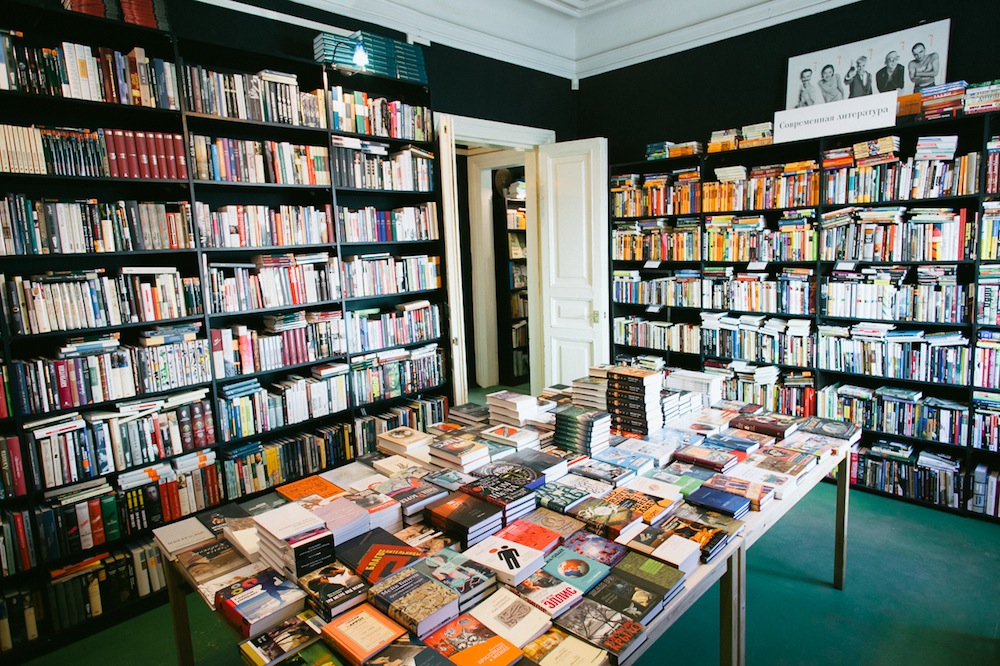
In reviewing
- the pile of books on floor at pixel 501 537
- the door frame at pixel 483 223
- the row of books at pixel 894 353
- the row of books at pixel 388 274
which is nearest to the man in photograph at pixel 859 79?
the row of books at pixel 894 353

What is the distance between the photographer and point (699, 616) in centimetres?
275

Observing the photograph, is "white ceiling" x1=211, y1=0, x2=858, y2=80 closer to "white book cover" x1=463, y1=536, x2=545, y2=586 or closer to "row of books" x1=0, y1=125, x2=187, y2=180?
"row of books" x1=0, y1=125, x2=187, y2=180

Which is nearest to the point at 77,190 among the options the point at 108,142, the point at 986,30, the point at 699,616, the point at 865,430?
the point at 108,142

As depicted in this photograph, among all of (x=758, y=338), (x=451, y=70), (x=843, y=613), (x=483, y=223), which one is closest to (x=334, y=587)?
(x=843, y=613)

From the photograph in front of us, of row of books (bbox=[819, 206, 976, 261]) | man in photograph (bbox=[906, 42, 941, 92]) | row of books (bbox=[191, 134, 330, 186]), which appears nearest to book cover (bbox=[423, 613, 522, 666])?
row of books (bbox=[191, 134, 330, 186])

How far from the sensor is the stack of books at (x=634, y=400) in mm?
2709

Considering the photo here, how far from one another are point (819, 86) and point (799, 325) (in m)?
1.71

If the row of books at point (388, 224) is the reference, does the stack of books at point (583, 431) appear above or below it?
below

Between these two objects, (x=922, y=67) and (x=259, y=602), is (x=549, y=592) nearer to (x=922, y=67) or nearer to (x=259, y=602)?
(x=259, y=602)

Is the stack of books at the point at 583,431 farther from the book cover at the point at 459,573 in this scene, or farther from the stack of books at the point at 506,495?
the book cover at the point at 459,573

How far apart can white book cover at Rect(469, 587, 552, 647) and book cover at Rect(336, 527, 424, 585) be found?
298 mm

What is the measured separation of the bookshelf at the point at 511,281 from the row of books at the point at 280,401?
11.7ft

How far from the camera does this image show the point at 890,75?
3842mm

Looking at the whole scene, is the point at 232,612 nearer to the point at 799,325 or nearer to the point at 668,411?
the point at 668,411
